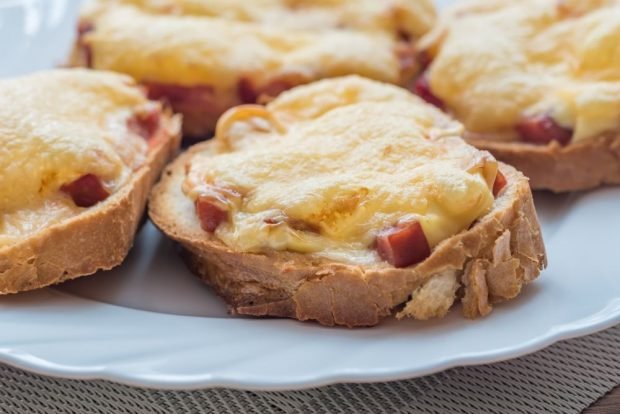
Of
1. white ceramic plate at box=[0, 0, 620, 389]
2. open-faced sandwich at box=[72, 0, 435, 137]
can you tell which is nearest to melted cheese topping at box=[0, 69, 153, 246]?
white ceramic plate at box=[0, 0, 620, 389]

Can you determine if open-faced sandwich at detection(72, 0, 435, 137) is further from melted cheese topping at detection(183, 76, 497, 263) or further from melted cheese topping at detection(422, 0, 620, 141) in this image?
melted cheese topping at detection(183, 76, 497, 263)

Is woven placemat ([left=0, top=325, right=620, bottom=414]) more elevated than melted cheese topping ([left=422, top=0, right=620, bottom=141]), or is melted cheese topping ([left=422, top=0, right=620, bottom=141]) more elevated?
melted cheese topping ([left=422, top=0, right=620, bottom=141])

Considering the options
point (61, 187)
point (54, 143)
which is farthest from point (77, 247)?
point (54, 143)

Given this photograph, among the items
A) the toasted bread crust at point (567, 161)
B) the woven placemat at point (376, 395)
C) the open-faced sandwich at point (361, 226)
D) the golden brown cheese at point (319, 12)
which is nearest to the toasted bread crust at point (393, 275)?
the open-faced sandwich at point (361, 226)

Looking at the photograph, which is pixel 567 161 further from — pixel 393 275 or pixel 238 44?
pixel 238 44

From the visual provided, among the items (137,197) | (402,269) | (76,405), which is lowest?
(76,405)

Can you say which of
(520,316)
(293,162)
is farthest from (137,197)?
(520,316)

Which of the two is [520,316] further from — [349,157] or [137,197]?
[137,197]
